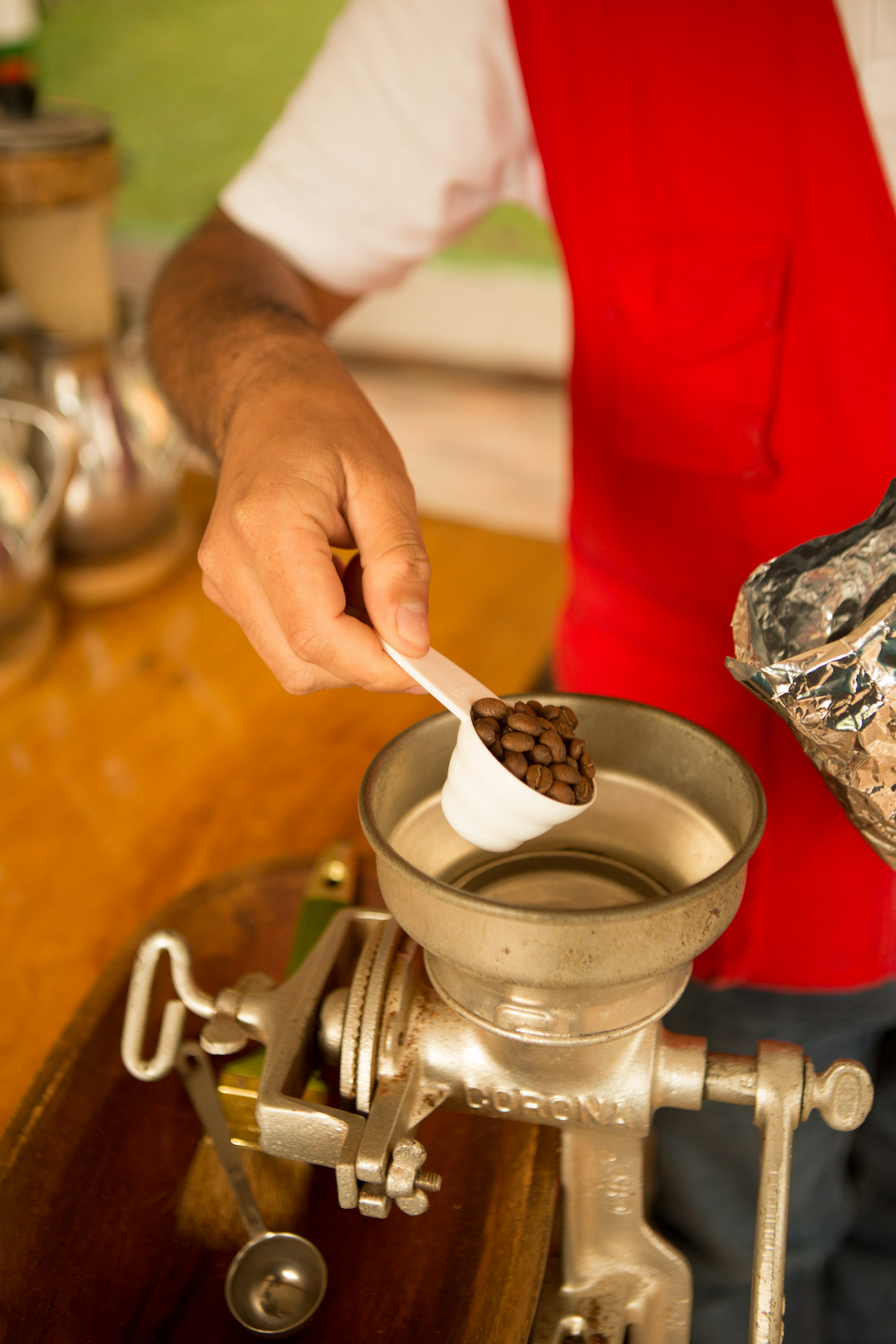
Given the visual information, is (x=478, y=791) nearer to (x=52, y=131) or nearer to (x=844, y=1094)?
(x=844, y=1094)

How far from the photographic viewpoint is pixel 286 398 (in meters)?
0.75

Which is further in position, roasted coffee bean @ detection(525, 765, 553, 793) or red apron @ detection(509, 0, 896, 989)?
red apron @ detection(509, 0, 896, 989)

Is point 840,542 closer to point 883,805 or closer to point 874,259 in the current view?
point 883,805

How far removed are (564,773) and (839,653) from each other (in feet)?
0.53

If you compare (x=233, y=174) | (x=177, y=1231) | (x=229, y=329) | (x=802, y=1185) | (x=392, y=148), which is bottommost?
(x=802, y=1185)

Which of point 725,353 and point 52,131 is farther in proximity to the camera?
point 52,131

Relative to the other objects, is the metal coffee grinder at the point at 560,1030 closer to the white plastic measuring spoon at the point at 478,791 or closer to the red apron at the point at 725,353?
the white plastic measuring spoon at the point at 478,791

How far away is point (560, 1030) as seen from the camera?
57cm

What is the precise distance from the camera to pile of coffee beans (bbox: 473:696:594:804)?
1.82 feet

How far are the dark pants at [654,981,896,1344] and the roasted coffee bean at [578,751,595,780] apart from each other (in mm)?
628

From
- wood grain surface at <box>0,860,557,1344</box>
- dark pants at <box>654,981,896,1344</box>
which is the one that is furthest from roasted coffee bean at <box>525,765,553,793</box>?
dark pants at <box>654,981,896,1344</box>

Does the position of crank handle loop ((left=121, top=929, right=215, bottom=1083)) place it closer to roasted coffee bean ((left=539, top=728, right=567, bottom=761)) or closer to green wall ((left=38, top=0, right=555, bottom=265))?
roasted coffee bean ((left=539, top=728, right=567, bottom=761))

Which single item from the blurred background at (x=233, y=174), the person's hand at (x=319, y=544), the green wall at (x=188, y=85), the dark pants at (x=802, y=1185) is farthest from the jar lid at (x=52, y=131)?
the green wall at (x=188, y=85)

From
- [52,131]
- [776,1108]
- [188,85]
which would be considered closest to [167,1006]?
[776,1108]
